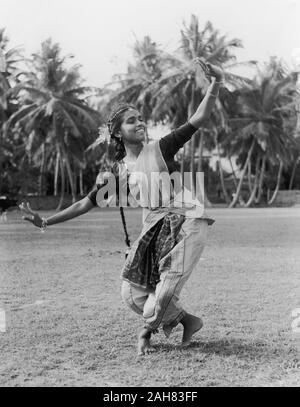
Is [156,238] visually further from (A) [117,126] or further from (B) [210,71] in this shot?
(B) [210,71]

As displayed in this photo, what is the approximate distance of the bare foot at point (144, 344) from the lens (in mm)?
3508

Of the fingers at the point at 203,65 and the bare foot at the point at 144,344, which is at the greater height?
the fingers at the point at 203,65

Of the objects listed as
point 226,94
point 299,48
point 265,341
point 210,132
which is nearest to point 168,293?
point 265,341

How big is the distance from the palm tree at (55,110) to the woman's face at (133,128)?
2646 centimetres

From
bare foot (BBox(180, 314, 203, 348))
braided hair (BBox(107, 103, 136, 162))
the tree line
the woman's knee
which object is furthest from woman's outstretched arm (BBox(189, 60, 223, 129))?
the tree line

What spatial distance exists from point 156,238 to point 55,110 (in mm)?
27207

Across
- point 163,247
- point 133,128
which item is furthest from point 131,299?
point 133,128

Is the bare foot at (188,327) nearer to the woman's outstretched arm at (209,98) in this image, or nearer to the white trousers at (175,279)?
the white trousers at (175,279)

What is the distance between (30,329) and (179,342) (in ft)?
3.57

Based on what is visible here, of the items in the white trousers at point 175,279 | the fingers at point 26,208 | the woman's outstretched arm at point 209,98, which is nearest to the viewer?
the woman's outstretched arm at point 209,98

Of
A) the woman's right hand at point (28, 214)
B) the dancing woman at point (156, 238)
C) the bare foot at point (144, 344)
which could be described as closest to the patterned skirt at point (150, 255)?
the dancing woman at point (156, 238)

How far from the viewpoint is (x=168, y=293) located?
346 cm

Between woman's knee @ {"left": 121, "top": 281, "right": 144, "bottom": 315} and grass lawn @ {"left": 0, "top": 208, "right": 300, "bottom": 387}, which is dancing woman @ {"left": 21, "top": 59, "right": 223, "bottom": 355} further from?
grass lawn @ {"left": 0, "top": 208, "right": 300, "bottom": 387}
